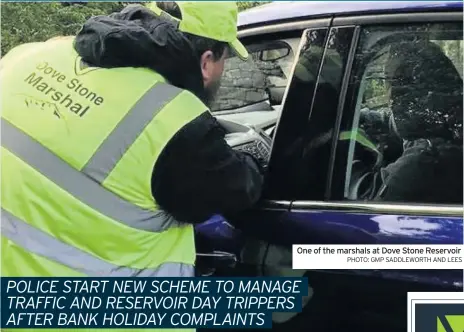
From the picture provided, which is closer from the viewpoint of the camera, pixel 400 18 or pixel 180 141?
pixel 180 141

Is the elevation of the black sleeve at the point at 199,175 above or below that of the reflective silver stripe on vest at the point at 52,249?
above

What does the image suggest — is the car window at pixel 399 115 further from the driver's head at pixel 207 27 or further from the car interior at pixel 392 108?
the driver's head at pixel 207 27

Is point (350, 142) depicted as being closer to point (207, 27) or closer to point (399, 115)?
point (399, 115)

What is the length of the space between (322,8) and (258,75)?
303mm

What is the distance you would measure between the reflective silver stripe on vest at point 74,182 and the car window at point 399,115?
0.60 meters

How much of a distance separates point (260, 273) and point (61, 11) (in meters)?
0.95

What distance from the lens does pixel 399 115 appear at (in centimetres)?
190

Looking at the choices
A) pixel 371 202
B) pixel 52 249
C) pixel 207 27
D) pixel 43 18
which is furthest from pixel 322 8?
pixel 52 249

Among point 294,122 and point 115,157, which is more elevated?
point 294,122

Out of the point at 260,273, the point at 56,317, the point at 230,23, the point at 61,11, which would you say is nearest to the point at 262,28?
the point at 230,23

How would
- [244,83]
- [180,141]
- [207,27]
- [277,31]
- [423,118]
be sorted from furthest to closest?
1. [244,83]
2. [277,31]
3. [423,118]
4. [207,27]
5. [180,141]

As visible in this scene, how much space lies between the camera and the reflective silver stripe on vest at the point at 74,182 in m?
1.62

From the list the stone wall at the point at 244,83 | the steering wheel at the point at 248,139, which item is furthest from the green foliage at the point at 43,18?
the steering wheel at the point at 248,139

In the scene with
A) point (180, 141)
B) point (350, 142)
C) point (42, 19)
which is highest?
point (42, 19)
